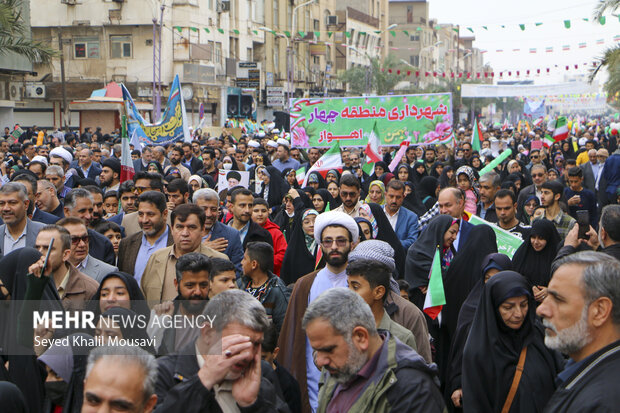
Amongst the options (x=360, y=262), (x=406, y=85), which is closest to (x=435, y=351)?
(x=360, y=262)

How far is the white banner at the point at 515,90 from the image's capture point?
55950 millimetres

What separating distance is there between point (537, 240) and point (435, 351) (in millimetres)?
1254

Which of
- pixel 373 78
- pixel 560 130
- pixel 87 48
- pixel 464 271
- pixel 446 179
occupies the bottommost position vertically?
pixel 464 271

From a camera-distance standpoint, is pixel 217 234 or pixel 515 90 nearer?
pixel 217 234

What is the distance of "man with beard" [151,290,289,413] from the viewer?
304 centimetres

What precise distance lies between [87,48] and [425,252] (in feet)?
123

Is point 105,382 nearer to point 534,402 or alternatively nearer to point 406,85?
point 534,402

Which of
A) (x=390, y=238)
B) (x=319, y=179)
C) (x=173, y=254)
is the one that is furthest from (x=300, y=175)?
(x=173, y=254)

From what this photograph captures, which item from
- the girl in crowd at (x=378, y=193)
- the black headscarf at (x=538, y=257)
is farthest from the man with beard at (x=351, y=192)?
the black headscarf at (x=538, y=257)

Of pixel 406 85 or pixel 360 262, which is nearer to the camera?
pixel 360 262

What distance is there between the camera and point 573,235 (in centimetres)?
661

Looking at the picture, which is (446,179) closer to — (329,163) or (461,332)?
(329,163)

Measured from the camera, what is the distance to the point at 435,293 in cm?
618

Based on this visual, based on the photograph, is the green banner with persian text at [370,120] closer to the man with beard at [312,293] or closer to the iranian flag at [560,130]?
the iranian flag at [560,130]
